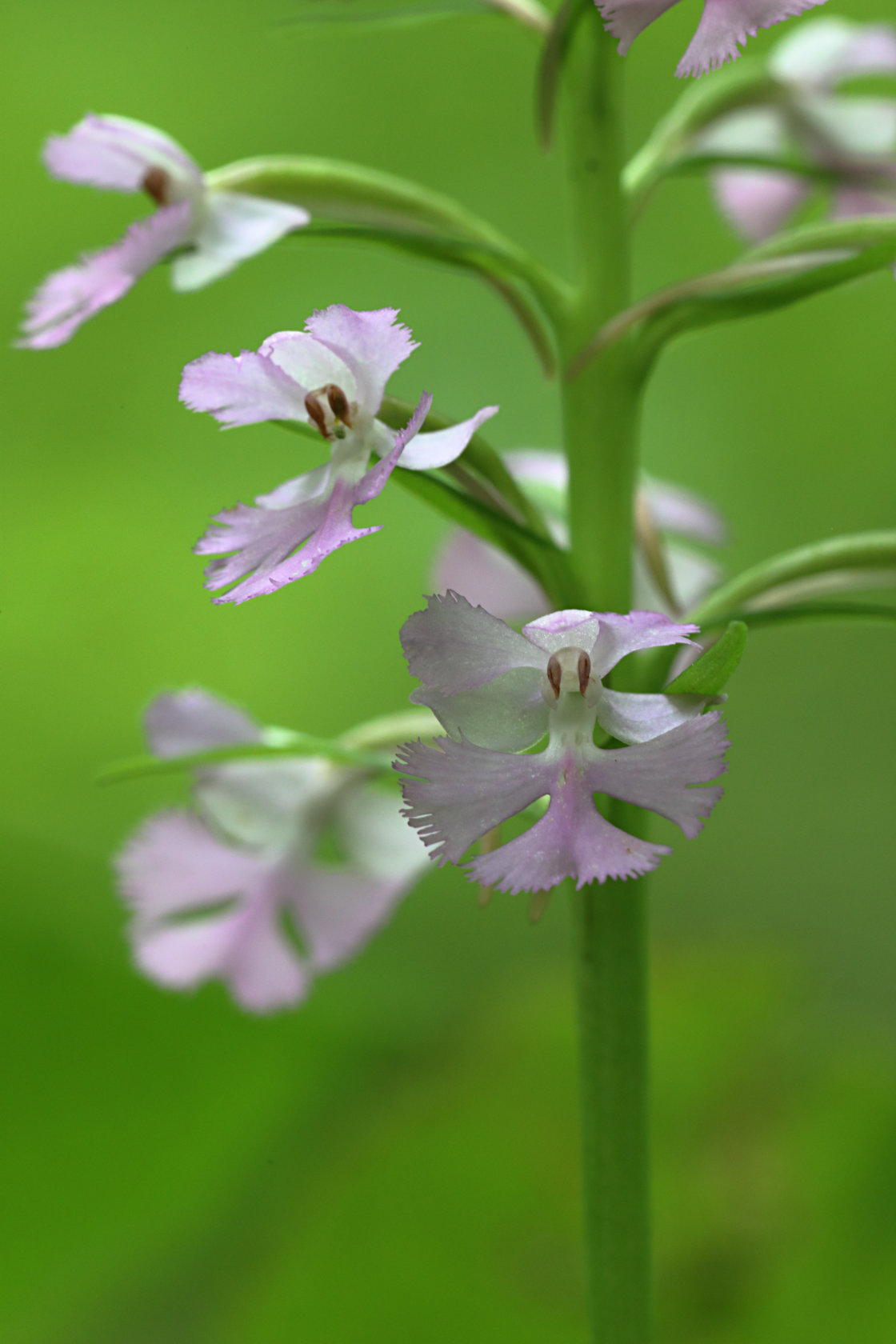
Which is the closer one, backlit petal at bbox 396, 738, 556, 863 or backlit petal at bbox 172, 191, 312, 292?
backlit petal at bbox 396, 738, 556, 863

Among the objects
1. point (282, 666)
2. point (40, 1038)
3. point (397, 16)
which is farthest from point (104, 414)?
point (397, 16)

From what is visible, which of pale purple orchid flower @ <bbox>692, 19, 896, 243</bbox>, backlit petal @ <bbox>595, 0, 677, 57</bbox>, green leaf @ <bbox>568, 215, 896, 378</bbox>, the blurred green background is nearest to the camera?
backlit petal @ <bbox>595, 0, 677, 57</bbox>

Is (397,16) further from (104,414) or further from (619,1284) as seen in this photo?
(104,414)

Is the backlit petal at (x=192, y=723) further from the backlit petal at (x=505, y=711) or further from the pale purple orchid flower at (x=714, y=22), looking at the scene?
the pale purple orchid flower at (x=714, y=22)

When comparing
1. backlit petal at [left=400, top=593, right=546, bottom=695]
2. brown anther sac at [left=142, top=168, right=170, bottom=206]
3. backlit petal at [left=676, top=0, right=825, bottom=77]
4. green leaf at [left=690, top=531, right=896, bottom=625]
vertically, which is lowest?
backlit petal at [left=400, top=593, right=546, bottom=695]

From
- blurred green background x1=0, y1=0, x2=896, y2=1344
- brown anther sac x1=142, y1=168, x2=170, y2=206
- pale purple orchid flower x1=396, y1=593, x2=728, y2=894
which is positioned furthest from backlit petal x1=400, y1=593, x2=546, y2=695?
blurred green background x1=0, y1=0, x2=896, y2=1344

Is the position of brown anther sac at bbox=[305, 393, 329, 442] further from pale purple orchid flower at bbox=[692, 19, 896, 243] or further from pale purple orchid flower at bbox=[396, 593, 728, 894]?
pale purple orchid flower at bbox=[692, 19, 896, 243]
